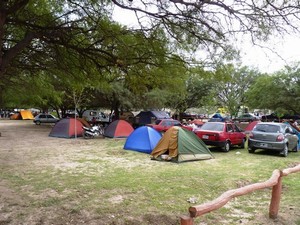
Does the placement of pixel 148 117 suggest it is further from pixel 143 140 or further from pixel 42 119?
pixel 42 119

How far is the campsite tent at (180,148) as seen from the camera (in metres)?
10.8

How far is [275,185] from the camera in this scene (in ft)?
16.4

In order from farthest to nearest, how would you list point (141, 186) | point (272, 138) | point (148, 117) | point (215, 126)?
point (148, 117) < point (215, 126) < point (272, 138) < point (141, 186)

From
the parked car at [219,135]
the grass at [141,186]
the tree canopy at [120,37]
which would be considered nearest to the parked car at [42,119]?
the grass at [141,186]

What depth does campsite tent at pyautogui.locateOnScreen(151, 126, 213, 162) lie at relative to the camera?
35.5ft

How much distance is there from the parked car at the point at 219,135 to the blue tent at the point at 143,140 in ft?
7.60

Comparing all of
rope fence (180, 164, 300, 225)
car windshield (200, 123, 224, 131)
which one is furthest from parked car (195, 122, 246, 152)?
rope fence (180, 164, 300, 225)

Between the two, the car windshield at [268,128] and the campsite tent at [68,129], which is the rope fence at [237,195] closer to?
the car windshield at [268,128]

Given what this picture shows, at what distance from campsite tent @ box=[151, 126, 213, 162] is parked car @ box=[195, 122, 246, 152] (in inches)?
79.2

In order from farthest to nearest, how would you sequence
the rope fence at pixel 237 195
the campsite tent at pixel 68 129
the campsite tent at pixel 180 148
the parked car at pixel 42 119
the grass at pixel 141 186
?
the parked car at pixel 42 119
the campsite tent at pixel 68 129
the campsite tent at pixel 180 148
the grass at pixel 141 186
the rope fence at pixel 237 195

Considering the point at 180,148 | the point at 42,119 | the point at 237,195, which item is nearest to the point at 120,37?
the point at 237,195

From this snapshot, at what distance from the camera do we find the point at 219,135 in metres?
13.5

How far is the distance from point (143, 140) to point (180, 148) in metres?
2.57

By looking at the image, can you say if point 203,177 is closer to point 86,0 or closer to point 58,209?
point 58,209
